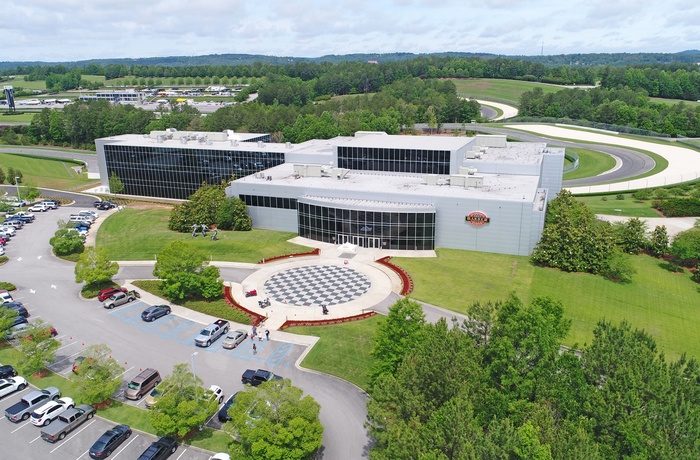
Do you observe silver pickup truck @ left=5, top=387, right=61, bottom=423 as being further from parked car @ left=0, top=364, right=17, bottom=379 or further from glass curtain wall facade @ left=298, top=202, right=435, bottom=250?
glass curtain wall facade @ left=298, top=202, right=435, bottom=250

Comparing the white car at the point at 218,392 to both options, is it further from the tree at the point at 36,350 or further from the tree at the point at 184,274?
the tree at the point at 184,274

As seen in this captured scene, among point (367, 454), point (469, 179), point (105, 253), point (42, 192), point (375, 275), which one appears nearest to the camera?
point (367, 454)

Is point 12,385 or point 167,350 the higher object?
point 12,385

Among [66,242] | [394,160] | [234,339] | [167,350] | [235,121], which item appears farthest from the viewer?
[235,121]

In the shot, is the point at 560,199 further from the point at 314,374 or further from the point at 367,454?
the point at 367,454

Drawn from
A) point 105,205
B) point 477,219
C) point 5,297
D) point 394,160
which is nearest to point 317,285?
point 477,219

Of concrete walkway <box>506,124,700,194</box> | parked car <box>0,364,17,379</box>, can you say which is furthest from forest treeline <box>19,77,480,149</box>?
parked car <box>0,364,17,379</box>

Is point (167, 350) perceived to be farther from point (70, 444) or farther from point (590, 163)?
point (590, 163)

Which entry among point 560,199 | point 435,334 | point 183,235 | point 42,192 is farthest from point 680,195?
point 42,192
